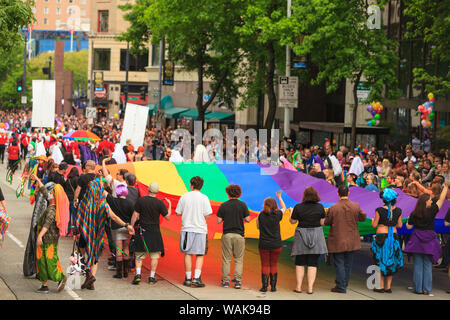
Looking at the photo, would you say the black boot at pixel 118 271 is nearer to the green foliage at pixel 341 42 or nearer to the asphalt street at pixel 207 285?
the asphalt street at pixel 207 285

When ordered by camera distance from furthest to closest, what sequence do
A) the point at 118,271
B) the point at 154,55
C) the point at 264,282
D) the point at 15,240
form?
the point at 154,55 < the point at 15,240 < the point at 118,271 < the point at 264,282

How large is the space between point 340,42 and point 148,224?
733 inches

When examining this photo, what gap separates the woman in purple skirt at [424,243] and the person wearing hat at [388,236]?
26 cm

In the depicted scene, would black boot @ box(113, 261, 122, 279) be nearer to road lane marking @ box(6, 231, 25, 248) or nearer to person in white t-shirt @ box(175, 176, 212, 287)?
person in white t-shirt @ box(175, 176, 212, 287)

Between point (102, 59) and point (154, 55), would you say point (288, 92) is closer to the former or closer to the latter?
point (154, 55)

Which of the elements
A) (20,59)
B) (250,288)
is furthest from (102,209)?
(20,59)

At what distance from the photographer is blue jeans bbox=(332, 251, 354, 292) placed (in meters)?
13.3

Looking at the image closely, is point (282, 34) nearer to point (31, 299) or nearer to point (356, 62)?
point (356, 62)

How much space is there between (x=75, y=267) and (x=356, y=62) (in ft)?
64.2

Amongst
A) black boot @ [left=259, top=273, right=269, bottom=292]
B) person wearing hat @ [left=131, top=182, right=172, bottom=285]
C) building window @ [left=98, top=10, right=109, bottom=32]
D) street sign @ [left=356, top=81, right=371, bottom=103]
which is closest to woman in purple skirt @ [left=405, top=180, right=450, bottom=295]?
black boot @ [left=259, top=273, right=269, bottom=292]

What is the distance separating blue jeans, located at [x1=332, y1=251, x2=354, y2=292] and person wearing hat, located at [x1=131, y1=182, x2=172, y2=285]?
286 centimetres

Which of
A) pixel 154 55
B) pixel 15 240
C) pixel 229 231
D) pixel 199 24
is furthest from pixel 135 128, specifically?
pixel 154 55

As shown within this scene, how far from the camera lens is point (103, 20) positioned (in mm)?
98875

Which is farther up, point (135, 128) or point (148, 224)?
point (135, 128)
